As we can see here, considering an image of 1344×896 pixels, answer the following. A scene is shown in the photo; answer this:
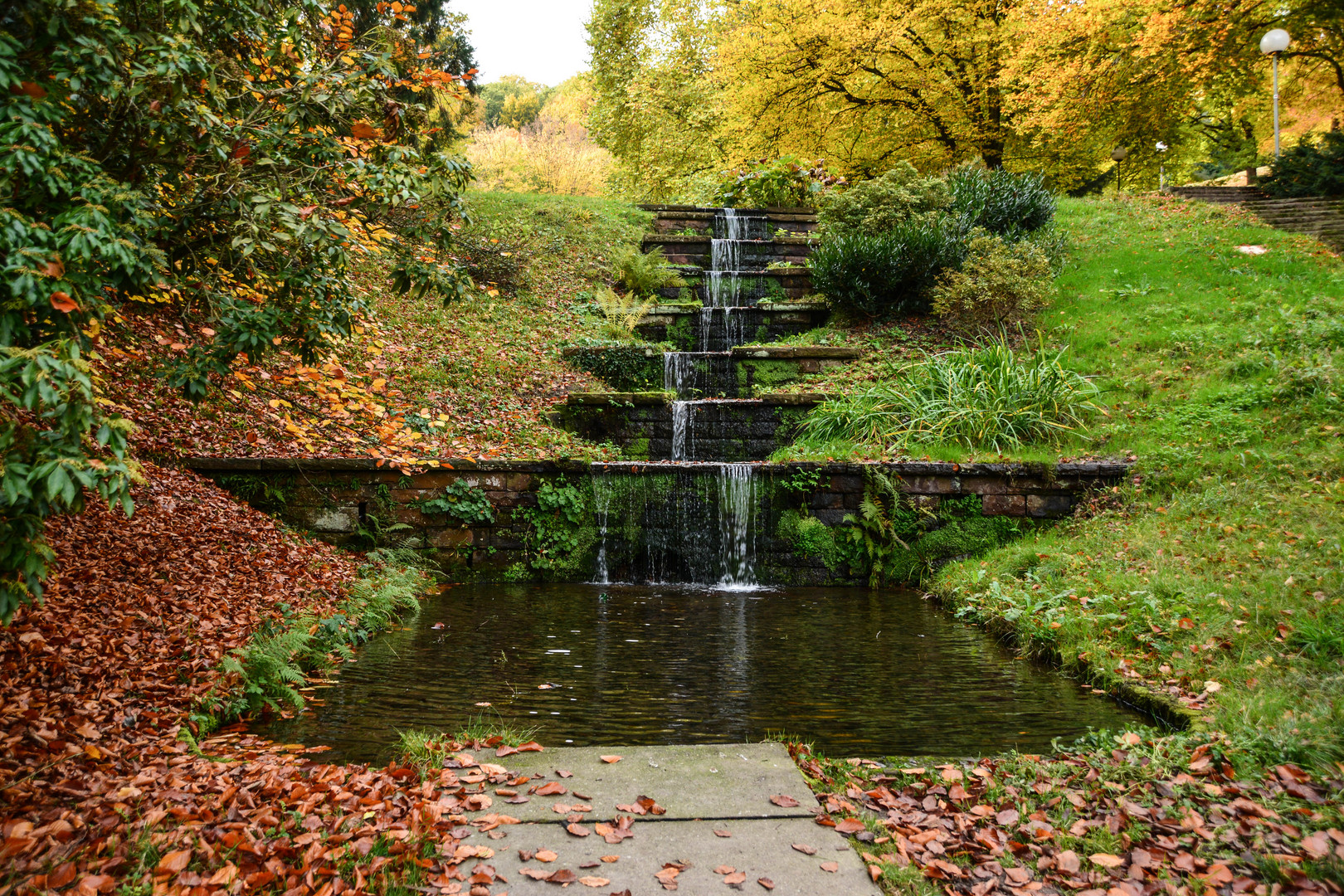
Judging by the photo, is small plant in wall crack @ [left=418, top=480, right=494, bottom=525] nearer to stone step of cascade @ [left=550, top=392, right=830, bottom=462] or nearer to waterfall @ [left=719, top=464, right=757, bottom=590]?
stone step of cascade @ [left=550, top=392, right=830, bottom=462]

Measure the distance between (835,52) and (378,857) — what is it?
17054 millimetres

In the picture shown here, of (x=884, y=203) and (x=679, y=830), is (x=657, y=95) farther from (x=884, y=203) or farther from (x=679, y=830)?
(x=679, y=830)

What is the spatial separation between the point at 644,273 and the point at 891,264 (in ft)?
12.6

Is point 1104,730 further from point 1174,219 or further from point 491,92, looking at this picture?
point 491,92

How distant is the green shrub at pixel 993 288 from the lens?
29.7 feet

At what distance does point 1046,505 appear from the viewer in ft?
22.1

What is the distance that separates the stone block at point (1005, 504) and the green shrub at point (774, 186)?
8.98 metres

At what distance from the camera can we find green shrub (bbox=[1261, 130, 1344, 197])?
13.6m

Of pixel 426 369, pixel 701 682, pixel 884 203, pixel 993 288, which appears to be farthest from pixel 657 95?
pixel 701 682

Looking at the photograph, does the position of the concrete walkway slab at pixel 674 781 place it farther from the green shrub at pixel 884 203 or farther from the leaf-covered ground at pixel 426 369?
the green shrub at pixel 884 203

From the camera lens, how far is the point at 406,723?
3.42 metres

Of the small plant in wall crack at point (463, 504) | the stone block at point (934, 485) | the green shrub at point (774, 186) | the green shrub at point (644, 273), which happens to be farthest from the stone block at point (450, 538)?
the green shrub at point (774, 186)

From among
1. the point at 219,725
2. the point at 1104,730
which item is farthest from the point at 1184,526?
the point at 219,725

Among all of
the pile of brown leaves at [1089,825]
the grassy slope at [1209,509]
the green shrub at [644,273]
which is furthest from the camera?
the green shrub at [644,273]
